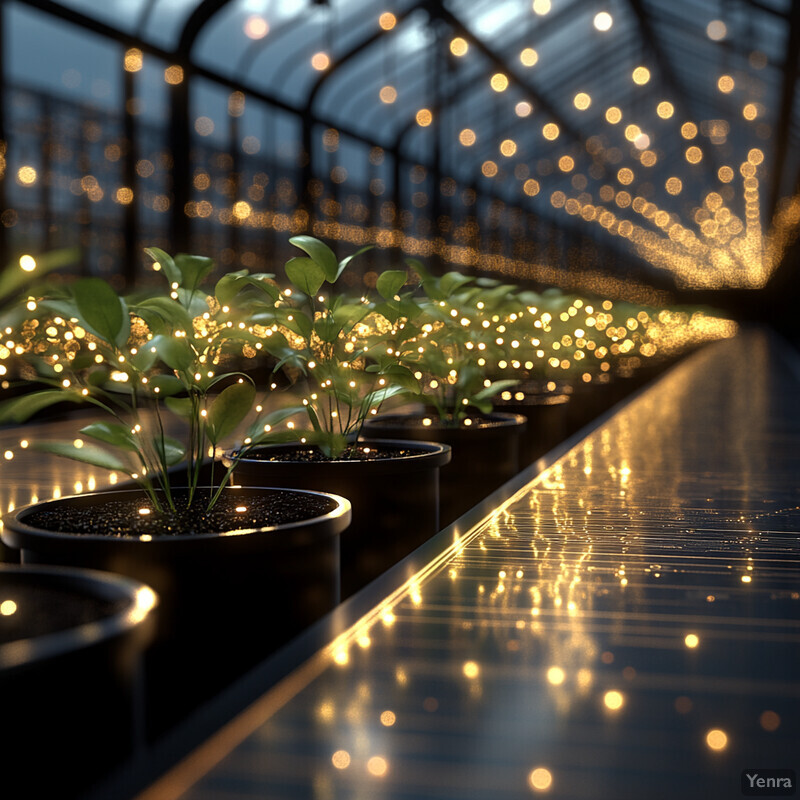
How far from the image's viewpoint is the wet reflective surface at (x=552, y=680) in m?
1.23

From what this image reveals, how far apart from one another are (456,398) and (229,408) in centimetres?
234

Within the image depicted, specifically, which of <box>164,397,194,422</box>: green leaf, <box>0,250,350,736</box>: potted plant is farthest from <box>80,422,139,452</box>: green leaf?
<box>164,397,194,422</box>: green leaf

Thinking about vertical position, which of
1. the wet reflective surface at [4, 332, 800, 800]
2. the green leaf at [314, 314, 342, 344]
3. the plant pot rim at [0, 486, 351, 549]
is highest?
the green leaf at [314, 314, 342, 344]

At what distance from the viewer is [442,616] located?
1880 millimetres

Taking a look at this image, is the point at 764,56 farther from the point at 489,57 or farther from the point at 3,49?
the point at 3,49

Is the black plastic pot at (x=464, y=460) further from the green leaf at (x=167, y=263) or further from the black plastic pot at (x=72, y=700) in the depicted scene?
the black plastic pot at (x=72, y=700)

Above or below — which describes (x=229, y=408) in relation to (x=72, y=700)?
above

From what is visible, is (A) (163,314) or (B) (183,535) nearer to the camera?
(B) (183,535)

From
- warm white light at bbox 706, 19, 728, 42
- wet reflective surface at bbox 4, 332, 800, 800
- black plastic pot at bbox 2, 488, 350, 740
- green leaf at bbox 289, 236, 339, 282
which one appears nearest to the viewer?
wet reflective surface at bbox 4, 332, 800, 800

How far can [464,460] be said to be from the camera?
12.5ft

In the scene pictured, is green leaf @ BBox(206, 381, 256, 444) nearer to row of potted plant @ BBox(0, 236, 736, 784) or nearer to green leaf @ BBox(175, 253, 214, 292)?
row of potted plant @ BBox(0, 236, 736, 784)

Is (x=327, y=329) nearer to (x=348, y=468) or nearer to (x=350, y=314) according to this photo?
(x=350, y=314)

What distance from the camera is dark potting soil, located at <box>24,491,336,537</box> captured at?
2053mm

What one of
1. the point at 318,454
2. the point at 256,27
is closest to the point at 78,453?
the point at 318,454
